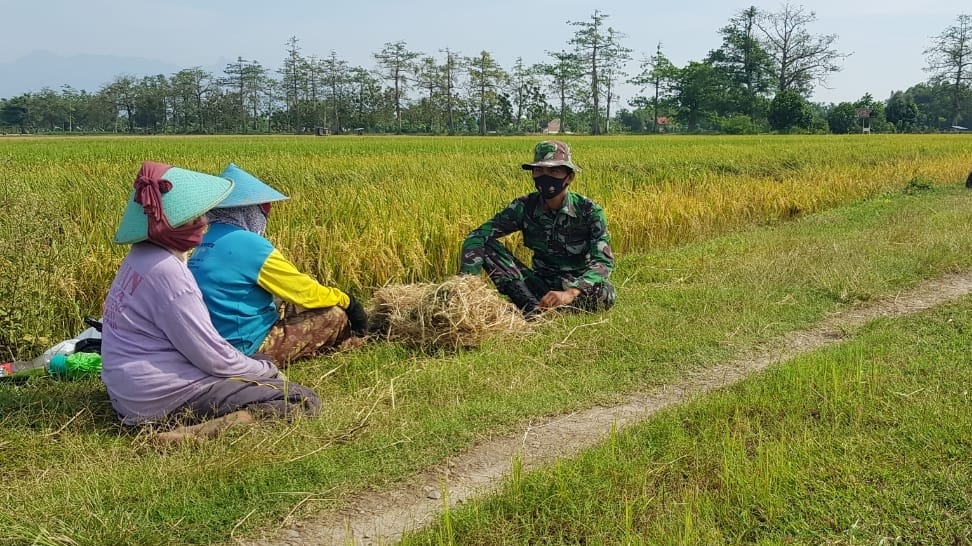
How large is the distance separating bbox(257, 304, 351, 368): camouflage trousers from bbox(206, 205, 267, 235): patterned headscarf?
63cm

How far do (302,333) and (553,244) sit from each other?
206cm

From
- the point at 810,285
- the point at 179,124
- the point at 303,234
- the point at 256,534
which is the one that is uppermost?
the point at 179,124

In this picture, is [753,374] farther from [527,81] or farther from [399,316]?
[527,81]

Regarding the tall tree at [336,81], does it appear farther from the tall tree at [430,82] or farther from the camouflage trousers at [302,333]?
the camouflage trousers at [302,333]

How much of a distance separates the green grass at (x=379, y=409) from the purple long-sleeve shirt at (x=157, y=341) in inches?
8.9

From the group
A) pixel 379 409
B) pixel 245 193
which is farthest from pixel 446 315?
pixel 245 193

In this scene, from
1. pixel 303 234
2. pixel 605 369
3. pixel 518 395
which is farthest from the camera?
pixel 303 234

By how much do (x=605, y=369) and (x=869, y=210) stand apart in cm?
807

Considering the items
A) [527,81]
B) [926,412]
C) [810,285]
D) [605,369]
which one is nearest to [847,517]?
[926,412]

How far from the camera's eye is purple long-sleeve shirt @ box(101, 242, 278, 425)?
117 inches

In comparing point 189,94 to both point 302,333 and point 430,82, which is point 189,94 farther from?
point 302,333

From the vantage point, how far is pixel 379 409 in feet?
11.5

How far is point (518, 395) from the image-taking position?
367 centimetres

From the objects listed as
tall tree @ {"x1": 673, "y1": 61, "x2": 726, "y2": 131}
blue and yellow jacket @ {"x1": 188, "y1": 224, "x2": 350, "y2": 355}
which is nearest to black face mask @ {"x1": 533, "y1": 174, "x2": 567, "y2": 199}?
blue and yellow jacket @ {"x1": 188, "y1": 224, "x2": 350, "y2": 355}
